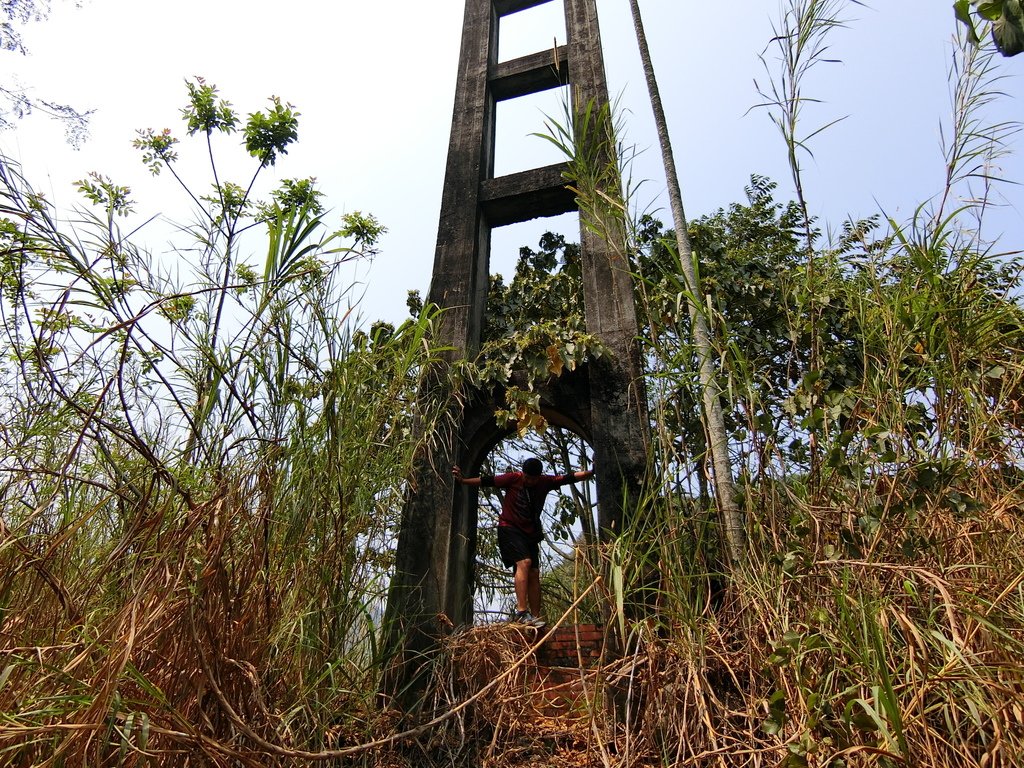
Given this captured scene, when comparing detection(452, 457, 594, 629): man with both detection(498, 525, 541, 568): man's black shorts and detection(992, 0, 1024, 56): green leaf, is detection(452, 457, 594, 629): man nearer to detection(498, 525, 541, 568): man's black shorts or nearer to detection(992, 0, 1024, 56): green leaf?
detection(498, 525, 541, 568): man's black shorts

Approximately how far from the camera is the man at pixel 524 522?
4.02 metres

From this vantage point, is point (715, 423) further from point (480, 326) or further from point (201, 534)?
point (480, 326)

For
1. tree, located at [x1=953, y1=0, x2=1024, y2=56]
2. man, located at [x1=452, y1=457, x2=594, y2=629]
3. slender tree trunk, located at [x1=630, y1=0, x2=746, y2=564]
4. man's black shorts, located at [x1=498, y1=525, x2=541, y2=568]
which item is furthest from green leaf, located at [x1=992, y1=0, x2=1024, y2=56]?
man's black shorts, located at [x1=498, y1=525, x2=541, y2=568]

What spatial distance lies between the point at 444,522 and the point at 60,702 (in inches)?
106

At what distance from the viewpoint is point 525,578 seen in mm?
3980

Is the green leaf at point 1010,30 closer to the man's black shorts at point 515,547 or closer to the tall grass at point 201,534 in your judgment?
the tall grass at point 201,534

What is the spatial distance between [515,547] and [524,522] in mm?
195

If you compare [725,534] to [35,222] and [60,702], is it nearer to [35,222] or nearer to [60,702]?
[60,702]

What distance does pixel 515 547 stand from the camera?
416 cm

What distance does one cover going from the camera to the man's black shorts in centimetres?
412

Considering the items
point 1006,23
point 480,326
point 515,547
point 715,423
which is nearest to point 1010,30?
point 1006,23

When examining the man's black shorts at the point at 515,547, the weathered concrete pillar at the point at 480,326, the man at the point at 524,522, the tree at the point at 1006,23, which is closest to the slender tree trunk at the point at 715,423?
the weathered concrete pillar at the point at 480,326

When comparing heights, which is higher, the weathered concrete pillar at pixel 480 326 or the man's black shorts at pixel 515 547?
the weathered concrete pillar at pixel 480 326

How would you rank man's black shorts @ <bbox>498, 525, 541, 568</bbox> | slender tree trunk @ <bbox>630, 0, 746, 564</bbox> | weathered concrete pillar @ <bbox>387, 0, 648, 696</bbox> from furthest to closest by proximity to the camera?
man's black shorts @ <bbox>498, 525, 541, 568</bbox> → weathered concrete pillar @ <bbox>387, 0, 648, 696</bbox> → slender tree trunk @ <bbox>630, 0, 746, 564</bbox>
